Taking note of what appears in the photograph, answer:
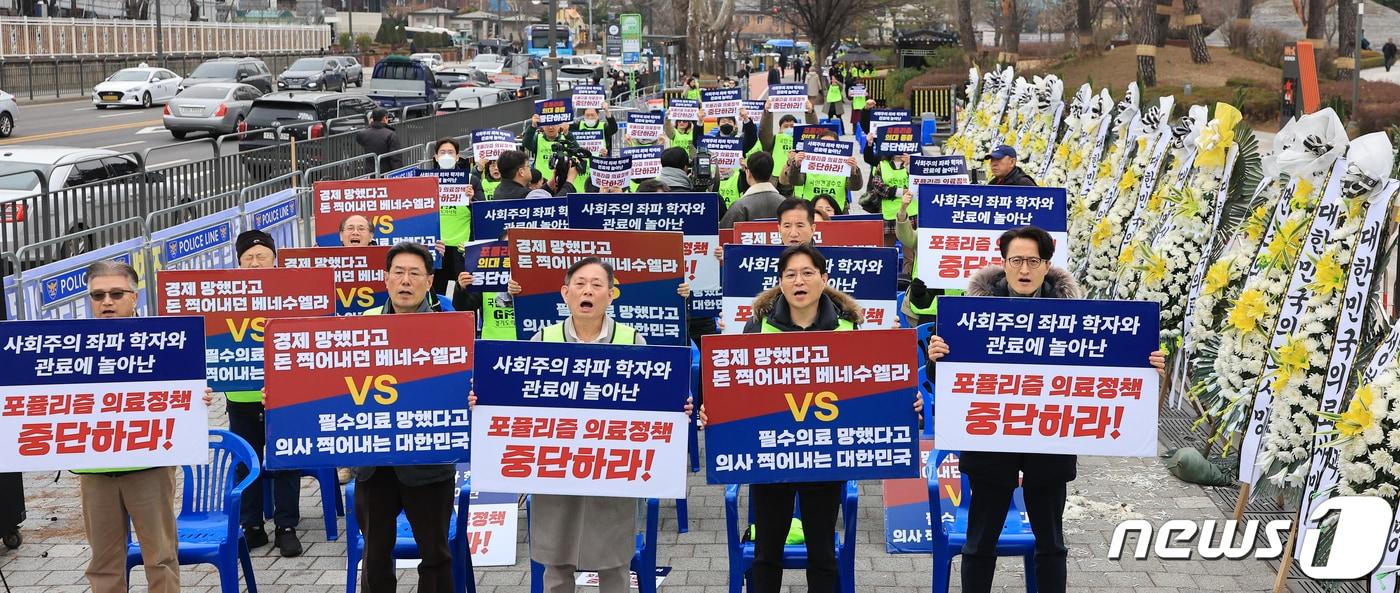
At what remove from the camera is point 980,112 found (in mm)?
23375

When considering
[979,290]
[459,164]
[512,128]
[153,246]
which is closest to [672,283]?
[979,290]

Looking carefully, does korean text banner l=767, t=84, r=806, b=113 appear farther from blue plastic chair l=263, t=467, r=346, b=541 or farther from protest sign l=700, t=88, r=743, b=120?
blue plastic chair l=263, t=467, r=346, b=541

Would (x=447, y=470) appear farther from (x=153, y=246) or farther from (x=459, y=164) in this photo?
(x=459, y=164)

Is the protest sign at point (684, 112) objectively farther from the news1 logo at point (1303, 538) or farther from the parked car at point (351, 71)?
the parked car at point (351, 71)

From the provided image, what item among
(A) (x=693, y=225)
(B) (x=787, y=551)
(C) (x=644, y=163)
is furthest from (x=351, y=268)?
(C) (x=644, y=163)

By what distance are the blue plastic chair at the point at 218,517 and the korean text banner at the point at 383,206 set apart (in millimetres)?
4580

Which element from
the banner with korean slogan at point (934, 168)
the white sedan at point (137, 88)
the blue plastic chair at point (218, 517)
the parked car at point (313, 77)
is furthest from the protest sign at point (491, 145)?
the parked car at point (313, 77)

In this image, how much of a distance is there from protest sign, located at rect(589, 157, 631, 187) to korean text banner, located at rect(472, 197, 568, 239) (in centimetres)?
362

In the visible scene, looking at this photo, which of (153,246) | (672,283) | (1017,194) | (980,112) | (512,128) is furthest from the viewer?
(512,128)

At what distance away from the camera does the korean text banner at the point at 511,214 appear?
35.0ft

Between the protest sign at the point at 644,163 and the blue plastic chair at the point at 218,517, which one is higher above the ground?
the protest sign at the point at 644,163

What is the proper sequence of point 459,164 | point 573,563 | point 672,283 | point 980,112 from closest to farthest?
point 573,563 → point 672,283 → point 459,164 → point 980,112

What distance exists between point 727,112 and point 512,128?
9.77m

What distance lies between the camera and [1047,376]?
6297 millimetres
